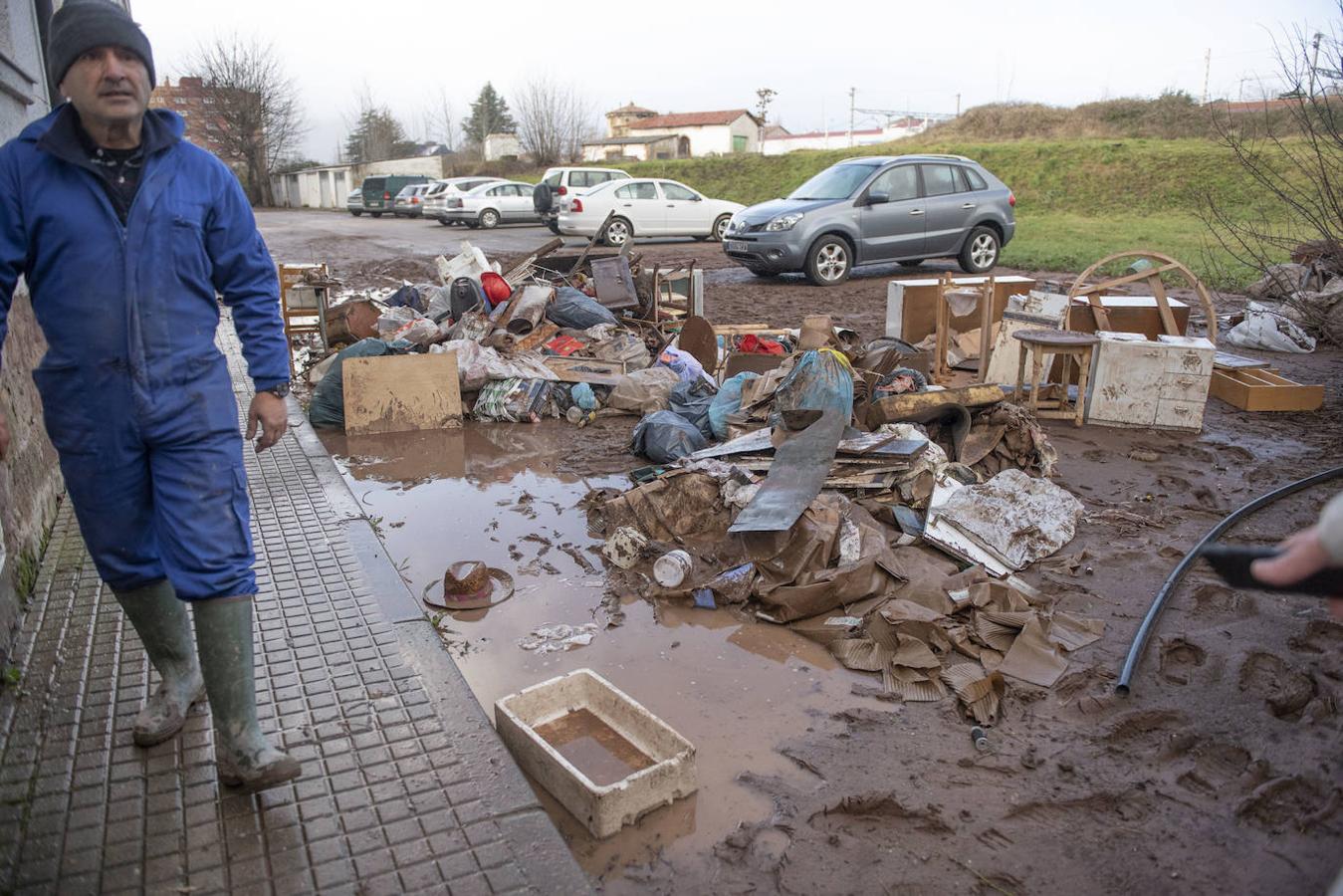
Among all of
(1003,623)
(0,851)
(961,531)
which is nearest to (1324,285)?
(961,531)

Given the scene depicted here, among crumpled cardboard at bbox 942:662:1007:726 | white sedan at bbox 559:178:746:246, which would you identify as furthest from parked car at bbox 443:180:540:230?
crumpled cardboard at bbox 942:662:1007:726

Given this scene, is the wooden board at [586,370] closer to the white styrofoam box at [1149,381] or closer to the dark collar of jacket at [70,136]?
the white styrofoam box at [1149,381]

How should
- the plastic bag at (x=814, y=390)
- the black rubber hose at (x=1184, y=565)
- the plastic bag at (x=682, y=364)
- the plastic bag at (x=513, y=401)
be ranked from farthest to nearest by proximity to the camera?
the plastic bag at (x=682, y=364)
the plastic bag at (x=513, y=401)
the plastic bag at (x=814, y=390)
the black rubber hose at (x=1184, y=565)

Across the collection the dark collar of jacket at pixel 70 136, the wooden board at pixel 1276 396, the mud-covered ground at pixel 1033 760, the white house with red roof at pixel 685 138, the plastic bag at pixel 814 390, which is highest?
the white house with red roof at pixel 685 138

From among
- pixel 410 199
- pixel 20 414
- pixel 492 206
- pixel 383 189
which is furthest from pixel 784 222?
pixel 383 189

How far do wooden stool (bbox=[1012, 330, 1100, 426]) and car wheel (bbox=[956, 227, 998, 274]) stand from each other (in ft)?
25.0

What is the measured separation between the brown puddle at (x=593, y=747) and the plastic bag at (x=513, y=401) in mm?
4497

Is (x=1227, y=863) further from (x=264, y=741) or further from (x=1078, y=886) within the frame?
(x=264, y=741)

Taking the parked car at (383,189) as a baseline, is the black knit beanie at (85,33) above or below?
below

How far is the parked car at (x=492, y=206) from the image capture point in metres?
25.9

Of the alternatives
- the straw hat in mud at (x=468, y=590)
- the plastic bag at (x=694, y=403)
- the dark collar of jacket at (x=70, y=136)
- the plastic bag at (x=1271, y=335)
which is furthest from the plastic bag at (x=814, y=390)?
the plastic bag at (x=1271, y=335)

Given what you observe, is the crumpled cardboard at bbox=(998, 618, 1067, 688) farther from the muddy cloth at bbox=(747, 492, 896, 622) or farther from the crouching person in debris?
the crouching person in debris

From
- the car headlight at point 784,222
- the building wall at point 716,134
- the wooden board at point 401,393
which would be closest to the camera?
the wooden board at point 401,393

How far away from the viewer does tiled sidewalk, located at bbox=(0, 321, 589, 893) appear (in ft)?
8.09
